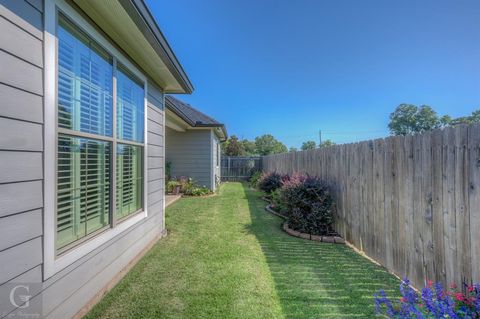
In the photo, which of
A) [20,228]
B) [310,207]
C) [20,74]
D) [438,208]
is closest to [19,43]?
[20,74]

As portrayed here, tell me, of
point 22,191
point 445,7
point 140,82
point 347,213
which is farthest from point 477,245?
point 445,7

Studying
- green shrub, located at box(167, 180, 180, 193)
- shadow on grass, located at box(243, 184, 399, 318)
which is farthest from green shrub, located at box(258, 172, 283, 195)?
shadow on grass, located at box(243, 184, 399, 318)

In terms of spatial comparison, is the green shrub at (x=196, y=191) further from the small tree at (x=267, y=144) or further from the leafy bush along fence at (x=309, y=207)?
the small tree at (x=267, y=144)

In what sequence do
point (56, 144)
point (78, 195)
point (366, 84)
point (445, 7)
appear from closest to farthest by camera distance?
1. point (56, 144)
2. point (78, 195)
3. point (445, 7)
4. point (366, 84)

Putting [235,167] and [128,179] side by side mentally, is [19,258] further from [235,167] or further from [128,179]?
[235,167]

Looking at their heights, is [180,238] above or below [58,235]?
below

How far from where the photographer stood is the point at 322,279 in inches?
121

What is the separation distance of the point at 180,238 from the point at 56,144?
3166 millimetres

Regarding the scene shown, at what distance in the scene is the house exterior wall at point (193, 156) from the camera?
10773 millimetres

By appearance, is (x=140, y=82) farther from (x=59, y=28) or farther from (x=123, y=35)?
(x=59, y=28)

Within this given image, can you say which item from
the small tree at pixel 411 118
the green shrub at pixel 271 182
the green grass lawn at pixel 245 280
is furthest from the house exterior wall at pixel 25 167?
the small tree at pixel 411 118

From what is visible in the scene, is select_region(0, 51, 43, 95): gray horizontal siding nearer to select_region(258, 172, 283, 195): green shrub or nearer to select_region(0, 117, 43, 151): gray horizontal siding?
select_region(0, 117, 43, 151): gray horizontal siding

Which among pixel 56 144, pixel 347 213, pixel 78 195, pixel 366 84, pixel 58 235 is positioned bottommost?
pixel 347 213

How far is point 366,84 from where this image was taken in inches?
648
